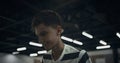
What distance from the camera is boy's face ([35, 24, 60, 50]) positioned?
4.49 feet

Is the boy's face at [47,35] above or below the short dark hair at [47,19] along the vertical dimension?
below

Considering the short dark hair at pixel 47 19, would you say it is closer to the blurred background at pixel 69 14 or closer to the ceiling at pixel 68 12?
the blurred background at pixel 69 14

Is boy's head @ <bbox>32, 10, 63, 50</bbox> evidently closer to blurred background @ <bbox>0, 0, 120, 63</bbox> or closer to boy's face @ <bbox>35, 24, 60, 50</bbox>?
boy's face @ <bbox>35, 24, 60, 50</bbox>

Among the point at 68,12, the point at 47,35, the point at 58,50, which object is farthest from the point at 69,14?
the point at 47,35

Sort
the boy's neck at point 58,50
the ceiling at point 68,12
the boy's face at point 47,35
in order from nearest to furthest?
the boy's face at point 47,35, the boy's neck at point 58,50, the ceiling at point 68,12

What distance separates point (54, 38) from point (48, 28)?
8cm

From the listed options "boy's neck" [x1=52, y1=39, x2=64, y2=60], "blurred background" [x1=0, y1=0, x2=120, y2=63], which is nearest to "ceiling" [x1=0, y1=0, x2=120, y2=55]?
"blurred background" [x1=0, y1=0, x2=120, y2=63]

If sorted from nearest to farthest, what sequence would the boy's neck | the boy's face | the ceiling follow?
the boy's face, the boy's neck, the ceiling

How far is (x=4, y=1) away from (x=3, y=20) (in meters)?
2.29

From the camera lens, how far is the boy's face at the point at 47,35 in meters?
1.37

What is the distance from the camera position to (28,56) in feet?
74.5

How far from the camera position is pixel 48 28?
55.9 inches

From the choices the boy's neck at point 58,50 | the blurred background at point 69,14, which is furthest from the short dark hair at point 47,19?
the blurred background at point 69,14

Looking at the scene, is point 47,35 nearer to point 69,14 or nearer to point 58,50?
point 58,50
